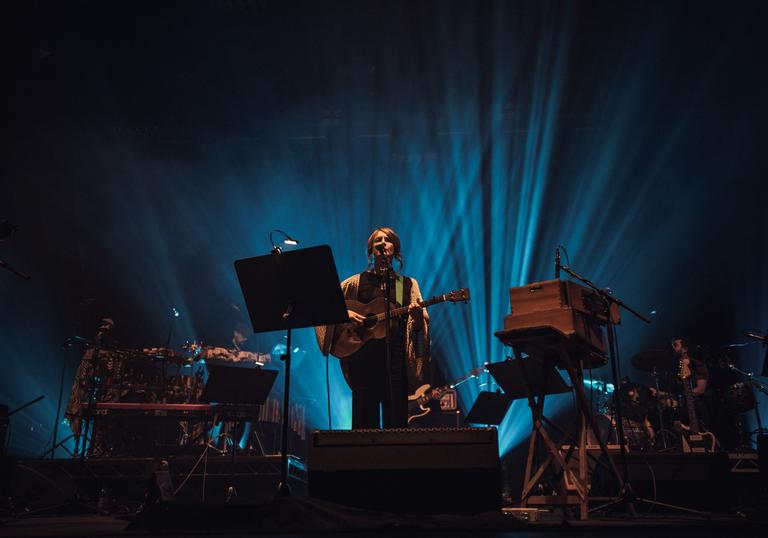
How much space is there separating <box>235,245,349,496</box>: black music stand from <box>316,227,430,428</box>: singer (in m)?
0.59

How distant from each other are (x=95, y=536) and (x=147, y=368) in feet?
19.6

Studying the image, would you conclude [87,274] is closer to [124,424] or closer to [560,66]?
[124,424]

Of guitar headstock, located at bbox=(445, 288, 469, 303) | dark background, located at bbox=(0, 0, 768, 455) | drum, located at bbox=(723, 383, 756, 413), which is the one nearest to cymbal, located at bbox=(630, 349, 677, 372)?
drum, located at bbox=(723, 383, 756, 413)

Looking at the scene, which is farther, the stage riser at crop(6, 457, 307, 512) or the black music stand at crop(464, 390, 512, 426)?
the black music stand at crop(464, 390, 512, 426)

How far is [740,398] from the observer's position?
730 cm

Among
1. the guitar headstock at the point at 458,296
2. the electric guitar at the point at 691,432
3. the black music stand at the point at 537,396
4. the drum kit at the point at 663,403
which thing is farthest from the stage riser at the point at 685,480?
the drum kit at the point at 663,403

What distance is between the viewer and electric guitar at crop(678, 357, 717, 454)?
536cm

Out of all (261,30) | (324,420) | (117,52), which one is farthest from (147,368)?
(261,30)

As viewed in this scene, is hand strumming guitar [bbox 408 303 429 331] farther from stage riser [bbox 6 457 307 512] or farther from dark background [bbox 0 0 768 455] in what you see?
dark background [bbox 0 0 768 455]

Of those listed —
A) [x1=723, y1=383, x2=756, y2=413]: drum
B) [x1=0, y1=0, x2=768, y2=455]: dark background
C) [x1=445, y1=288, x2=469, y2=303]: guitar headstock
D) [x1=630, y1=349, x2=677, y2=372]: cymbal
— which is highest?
[x1=0, y1=0, x2=768, y2=455]: dark background

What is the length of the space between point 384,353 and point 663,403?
5.52m

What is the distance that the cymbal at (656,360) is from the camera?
25.4 feet

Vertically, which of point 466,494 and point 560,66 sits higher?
point 560,66

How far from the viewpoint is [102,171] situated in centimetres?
956
